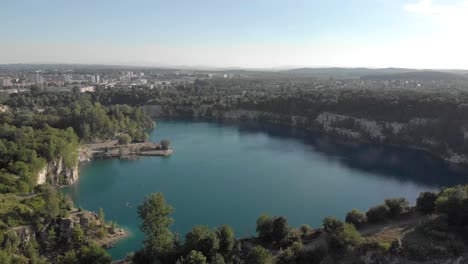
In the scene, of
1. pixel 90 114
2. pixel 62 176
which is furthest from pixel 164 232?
pixel 90 114

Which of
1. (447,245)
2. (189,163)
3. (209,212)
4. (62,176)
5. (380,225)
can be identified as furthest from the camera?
(189,163)

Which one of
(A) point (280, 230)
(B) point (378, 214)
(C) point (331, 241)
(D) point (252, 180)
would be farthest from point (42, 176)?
(B) point (378, 214)

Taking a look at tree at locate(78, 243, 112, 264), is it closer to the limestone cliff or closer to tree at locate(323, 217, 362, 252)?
tree at locate(323, 217, 362, 252)

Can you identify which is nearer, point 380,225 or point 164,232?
point 164,232

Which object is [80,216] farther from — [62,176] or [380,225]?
[380,225]

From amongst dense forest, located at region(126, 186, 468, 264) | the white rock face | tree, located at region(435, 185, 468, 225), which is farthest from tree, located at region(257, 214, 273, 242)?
the white rock face
